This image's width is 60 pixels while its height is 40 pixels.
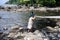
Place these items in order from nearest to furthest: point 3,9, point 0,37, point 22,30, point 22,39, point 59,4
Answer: point 22,39
point 0,37
point 22,30
point 3,9
point 59,4

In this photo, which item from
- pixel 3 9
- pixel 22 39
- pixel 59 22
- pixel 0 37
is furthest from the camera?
pixel 3 9

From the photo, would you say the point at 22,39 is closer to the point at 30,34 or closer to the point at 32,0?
the point at 30,34

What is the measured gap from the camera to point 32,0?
50.4 meters

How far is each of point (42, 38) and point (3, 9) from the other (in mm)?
30412

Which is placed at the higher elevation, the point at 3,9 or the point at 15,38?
the point at 15,38

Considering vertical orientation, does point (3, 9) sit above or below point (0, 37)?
below

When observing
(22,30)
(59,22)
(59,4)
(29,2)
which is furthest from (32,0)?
(22,30)

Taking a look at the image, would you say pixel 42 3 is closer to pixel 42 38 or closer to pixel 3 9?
pixel 3 9

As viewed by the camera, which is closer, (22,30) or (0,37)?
(0,37)

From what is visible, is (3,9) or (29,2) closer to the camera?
(3,9)

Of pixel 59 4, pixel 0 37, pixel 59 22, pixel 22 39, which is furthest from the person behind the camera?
pixel 59 4

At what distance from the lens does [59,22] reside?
25.0 meters

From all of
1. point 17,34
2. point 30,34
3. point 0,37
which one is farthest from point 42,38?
point 0,37

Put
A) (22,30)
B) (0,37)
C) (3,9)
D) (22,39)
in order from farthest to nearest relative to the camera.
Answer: (3,9), (22,30), (0,37), (22,39)
